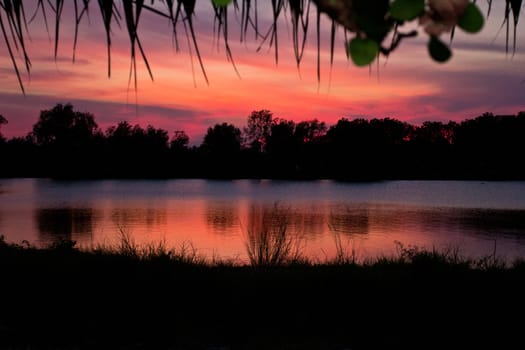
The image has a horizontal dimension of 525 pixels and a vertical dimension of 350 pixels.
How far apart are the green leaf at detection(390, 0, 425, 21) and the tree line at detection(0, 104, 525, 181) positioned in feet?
380

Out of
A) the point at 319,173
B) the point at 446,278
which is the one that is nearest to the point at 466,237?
the point at 446,278

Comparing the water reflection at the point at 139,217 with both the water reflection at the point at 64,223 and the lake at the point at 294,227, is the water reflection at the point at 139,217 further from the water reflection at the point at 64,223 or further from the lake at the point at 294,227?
the water reflection at the point at 64,223

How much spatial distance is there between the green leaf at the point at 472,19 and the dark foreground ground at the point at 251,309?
4897mm

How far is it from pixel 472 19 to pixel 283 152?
13427 cm

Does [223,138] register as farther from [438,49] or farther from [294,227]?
[438,49]

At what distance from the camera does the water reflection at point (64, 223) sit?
94.2 ft

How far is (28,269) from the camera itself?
294 inches

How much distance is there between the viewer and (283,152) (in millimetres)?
134750

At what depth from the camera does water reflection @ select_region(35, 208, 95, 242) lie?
94.2 feet

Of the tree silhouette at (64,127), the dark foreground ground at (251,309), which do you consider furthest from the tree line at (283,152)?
the dark foreground ground at (251,309)

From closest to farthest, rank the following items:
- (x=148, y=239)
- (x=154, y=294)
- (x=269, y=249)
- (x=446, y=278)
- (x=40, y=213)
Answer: (x=154, y=294) < (x=446, y=278) < (x=269, y=249) < (x=148, y=239) < (x=40, y=213)

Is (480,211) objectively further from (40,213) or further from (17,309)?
(17,309)

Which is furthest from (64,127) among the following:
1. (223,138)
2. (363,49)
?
(363,49)

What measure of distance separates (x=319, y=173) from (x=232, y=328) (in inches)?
5508
